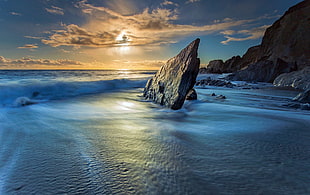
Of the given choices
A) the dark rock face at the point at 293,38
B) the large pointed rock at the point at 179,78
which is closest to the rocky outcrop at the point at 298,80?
the large pointed rock at the point at 179,78

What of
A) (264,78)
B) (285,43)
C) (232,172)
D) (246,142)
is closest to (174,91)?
(246,142)

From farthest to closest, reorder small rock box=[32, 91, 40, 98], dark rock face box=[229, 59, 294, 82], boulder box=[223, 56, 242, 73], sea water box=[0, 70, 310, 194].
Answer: boulder box=[223, 56, 242, 73]
dark rock face box=[229, 59, 294, 82]
small rock box=[32, 91, 40, 98]
sea water box=[0, 70, 310, 194]

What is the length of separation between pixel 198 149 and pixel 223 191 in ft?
2.14

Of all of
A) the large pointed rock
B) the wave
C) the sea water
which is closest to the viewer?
the sea water

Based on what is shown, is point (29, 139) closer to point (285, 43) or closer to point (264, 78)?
point (264, 78)

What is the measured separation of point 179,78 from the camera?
3.98 m

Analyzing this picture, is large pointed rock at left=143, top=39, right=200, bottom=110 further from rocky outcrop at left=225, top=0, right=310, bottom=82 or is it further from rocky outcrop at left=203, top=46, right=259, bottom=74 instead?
rocky outcrop at left=203, top=46, right=259, bottom=74

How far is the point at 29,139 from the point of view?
6.44 feet

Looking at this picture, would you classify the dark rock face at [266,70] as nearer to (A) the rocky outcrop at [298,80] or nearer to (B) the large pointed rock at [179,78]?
(A) the rocky outcrop at [298,80]

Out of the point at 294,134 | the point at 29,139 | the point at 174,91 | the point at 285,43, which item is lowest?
the point at 29,139

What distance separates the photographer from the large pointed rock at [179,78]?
392 centimetres

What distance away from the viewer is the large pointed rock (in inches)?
154

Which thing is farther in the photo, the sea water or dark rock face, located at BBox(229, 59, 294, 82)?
dark rock face, located at BBox(229, 59, 294, 82)

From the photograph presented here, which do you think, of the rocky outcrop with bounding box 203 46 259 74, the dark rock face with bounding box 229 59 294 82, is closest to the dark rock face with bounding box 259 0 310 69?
the rocky outcrop with bounding box 203 46 259 74
